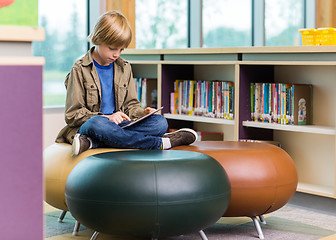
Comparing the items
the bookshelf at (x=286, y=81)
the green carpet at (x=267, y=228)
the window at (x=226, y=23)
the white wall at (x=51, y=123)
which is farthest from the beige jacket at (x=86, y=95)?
the window at (x=226, y=23)

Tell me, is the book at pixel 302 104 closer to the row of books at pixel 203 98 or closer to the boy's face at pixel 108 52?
the row of books at pixel 203 98

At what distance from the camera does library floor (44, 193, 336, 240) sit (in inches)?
94.7

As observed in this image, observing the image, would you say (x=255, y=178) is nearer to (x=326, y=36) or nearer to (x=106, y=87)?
(x=106, y=87)

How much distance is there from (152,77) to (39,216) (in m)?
3.38

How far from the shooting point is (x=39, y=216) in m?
0.89

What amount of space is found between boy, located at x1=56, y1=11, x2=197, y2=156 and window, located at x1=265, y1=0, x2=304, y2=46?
3.37 m

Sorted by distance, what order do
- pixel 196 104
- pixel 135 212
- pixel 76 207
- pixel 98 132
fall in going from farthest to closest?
pixel 196 104, pixel 98 132, pixel 76 207, pixel 135 212

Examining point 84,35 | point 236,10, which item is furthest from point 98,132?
point 236,10

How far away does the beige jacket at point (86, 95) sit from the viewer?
8.70 ft

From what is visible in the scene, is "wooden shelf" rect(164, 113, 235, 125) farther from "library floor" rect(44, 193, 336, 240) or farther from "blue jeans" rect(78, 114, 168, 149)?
"blue jeans" rect(78, 114, 168, 149)

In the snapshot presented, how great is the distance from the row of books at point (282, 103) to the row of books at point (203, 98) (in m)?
0.20

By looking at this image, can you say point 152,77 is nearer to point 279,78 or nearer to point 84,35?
point 84,35

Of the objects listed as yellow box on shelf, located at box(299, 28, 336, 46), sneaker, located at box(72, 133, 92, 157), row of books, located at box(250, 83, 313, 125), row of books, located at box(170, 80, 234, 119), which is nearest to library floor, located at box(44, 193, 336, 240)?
sneaker, located at box(72, 133, 92, 157)

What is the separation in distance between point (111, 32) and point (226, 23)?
3.23m
